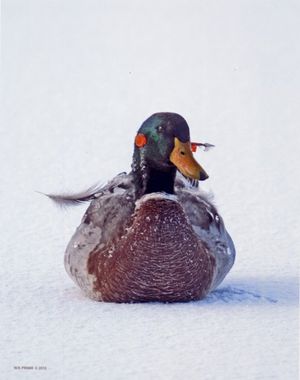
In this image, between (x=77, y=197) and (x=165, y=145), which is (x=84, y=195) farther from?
(x=165, y=145)

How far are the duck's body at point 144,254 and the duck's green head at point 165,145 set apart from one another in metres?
A: 0.16

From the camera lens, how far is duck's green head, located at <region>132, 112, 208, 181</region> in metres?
5.66

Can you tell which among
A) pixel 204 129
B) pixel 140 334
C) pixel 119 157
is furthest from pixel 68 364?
pixel 204 129

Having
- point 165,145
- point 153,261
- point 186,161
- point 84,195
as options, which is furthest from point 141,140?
point 153,261

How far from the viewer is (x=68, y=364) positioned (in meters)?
5.04

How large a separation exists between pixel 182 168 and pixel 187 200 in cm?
56

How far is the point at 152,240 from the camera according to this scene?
5.74 meters

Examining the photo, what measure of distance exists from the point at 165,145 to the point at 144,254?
496mm

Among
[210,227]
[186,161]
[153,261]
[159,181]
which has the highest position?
[186,161]

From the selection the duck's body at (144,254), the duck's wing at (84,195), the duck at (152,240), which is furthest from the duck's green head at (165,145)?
the duck's wing at (84,195)

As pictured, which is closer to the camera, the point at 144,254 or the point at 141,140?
the point at 144,254

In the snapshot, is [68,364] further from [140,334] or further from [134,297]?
[134,297]

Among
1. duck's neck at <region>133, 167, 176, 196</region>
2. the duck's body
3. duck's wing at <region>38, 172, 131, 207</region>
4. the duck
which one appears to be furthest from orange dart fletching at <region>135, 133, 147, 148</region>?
duck's wing at <region>38, 172, 131, 207</region>

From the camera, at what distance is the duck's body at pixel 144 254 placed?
18.7 feet
